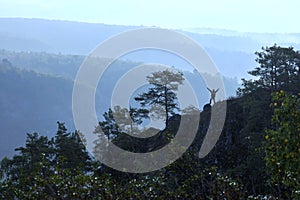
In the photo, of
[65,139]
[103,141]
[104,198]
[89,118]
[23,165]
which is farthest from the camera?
[89,118]

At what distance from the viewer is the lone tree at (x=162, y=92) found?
33656 millimetres

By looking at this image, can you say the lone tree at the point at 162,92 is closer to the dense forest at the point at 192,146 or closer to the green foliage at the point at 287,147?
the dense forest at the point at 192,146

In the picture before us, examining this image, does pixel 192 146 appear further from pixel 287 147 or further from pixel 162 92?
pixel 287 147

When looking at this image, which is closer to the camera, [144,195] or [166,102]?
[144,195]

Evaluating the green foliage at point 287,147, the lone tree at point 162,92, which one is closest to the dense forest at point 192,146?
the lone tree at point 162,92

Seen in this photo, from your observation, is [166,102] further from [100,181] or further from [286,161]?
[286,161]

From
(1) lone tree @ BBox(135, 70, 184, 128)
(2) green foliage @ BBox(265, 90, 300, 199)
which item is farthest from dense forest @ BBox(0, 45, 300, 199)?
(2) green foliage @ BBox(265, 90, 300, 199)

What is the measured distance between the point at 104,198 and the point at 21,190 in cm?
252

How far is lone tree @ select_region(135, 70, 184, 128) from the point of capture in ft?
110

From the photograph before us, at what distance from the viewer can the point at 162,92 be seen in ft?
113

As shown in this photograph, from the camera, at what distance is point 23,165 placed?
3027 centimetres

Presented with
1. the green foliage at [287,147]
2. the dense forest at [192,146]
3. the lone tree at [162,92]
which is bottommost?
the green foliage at [287,147]

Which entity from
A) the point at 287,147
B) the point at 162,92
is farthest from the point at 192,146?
the point at 287,147

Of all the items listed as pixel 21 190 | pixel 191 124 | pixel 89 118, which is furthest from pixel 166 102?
pixel 89 118
